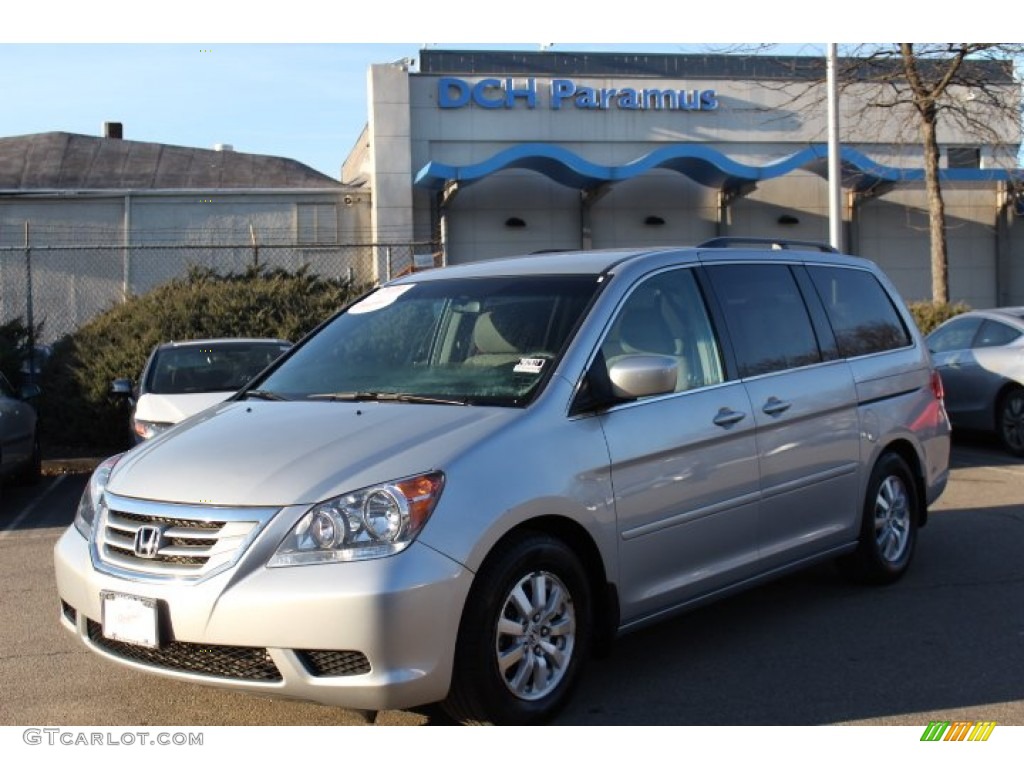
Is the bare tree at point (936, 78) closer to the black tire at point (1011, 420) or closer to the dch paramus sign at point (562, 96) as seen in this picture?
the dch paramus sign at point (562, 96)

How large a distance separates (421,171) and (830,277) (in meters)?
16.9

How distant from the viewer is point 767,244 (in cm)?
628

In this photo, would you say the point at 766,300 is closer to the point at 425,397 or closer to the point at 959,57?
the point at 425,397

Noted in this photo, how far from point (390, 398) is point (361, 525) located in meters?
0.94

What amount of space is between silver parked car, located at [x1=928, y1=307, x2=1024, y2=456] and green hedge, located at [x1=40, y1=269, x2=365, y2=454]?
24.1 feet

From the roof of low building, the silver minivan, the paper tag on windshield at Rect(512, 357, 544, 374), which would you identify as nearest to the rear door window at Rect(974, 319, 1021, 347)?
the silver minivan

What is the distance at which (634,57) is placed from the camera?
84.1 ft

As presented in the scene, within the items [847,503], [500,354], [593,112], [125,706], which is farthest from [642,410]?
[593,112]

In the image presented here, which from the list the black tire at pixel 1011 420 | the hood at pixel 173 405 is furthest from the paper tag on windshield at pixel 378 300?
the black tire at pixel 1011 420

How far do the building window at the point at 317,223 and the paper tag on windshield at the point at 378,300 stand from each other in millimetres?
18284

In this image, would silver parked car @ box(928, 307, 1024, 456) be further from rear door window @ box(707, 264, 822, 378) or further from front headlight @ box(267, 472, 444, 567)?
front headlight @ box(267, 472, 444, 567)

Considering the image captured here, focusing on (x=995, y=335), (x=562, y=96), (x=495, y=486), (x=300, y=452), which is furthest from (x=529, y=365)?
(x=562, y=96)

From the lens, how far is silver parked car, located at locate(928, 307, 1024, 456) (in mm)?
11625

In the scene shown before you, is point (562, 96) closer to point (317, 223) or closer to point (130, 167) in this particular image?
point (317, 223)
